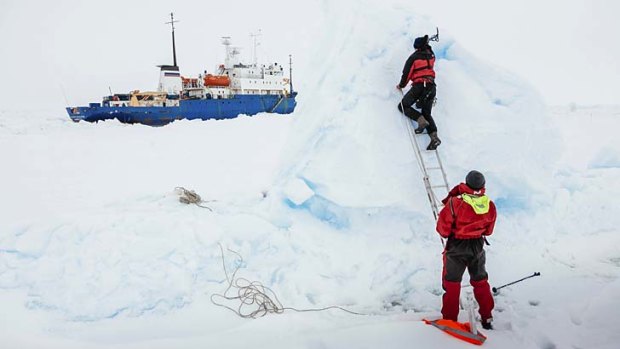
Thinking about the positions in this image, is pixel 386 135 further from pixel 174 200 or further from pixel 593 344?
pixel 174 200

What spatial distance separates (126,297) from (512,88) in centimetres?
557

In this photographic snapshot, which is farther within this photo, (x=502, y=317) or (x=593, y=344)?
(x=502, y=317)

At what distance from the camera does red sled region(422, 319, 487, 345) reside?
293cm

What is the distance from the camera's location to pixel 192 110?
2698cm

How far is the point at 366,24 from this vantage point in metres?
5.06

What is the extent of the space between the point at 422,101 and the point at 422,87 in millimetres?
174

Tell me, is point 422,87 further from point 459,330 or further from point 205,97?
point 205,97

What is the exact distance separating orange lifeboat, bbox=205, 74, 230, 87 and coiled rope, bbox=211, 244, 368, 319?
89.1ft

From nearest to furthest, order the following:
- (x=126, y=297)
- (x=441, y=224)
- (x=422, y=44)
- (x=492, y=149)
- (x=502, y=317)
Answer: (x=441, y=224), (x=502, y=317), (x=126, y=297), (x=422, y=44), (x=492, y=149)

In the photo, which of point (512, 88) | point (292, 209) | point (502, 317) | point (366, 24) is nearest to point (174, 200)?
point (292, 209)

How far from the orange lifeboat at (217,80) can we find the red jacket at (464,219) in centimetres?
2835

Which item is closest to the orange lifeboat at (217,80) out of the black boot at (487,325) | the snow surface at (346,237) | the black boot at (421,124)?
the snow surface at (346,237)

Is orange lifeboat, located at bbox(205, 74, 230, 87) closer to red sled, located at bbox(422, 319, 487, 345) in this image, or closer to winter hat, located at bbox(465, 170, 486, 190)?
winter hat, located at bbox(465, 170, 486, 190)

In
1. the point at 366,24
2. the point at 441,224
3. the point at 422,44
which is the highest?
the point at 366,24
